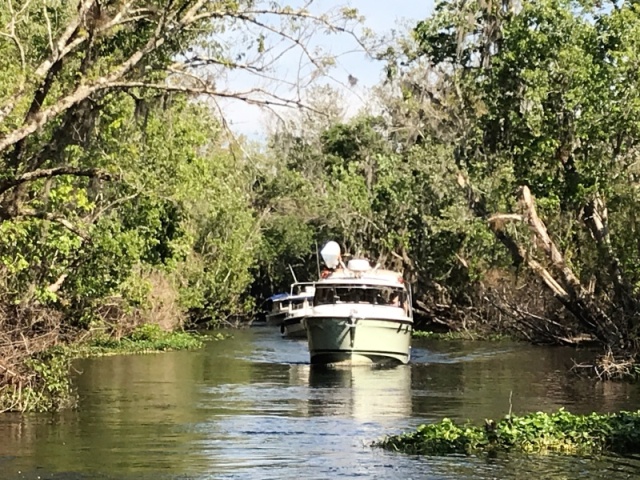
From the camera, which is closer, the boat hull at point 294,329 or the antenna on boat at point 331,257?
the antenna on boat at point 331,257

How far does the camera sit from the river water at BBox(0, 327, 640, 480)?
15.0 m

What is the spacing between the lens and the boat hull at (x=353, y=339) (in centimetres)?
3147

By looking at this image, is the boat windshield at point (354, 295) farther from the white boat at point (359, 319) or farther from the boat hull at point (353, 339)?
the boat hull at point (353, 339)

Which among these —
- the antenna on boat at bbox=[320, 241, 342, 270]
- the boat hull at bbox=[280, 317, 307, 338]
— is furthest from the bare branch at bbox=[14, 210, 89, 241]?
the boat hull at bbox=[280, 317, 307, 338]

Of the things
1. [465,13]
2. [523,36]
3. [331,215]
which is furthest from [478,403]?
[331,215]

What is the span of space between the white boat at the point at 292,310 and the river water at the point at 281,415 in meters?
14.0

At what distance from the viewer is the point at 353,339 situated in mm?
31516

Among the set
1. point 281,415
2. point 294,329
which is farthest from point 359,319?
point 294,329

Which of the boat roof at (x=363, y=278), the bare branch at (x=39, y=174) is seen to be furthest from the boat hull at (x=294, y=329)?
the bare branch at (x=39, y=174)

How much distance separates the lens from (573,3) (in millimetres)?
28312

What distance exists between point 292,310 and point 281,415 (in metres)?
33.4

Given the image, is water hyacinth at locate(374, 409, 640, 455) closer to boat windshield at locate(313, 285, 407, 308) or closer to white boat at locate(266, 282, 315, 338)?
boat windshield at locate(313, 285, 407, 308)

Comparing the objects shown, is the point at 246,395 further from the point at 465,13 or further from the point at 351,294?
the point at 465,13

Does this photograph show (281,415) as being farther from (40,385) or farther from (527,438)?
(527,438)
